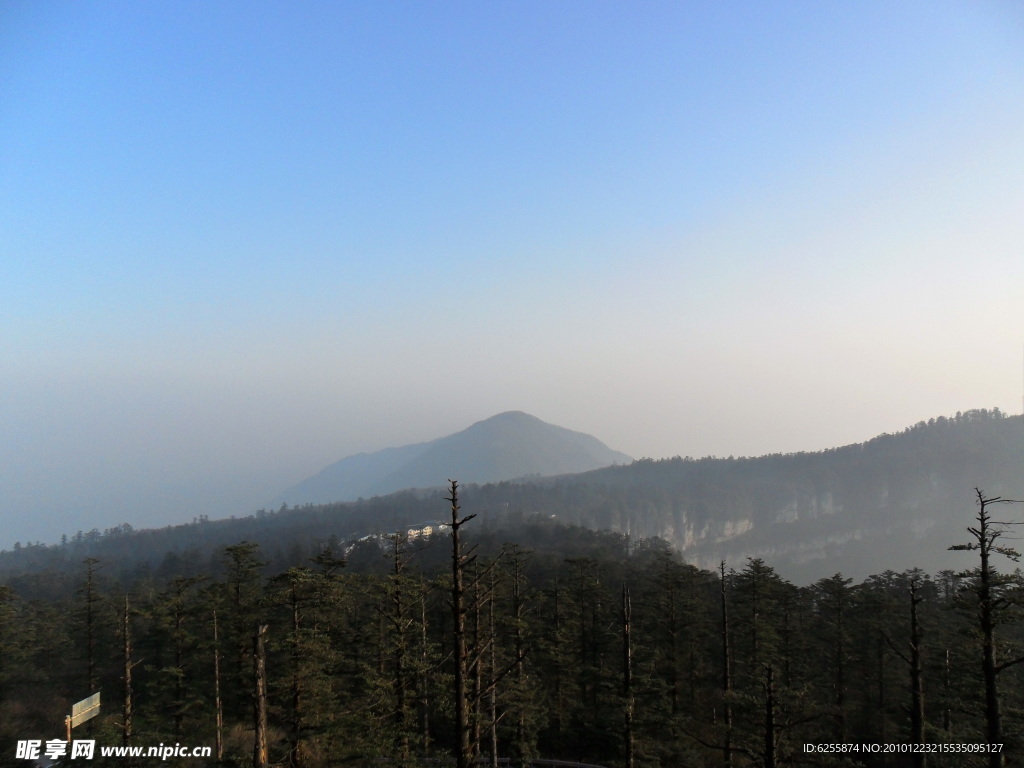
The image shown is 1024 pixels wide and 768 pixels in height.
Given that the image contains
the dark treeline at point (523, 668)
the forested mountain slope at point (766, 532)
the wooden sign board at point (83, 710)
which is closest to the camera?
the wooden sign board at point (83, 710)

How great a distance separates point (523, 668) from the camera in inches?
1373

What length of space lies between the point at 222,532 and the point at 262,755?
189 m

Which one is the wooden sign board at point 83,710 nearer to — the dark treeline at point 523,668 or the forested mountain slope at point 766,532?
the dark treeline at point 523,668

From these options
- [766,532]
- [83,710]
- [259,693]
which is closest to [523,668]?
[83,710]

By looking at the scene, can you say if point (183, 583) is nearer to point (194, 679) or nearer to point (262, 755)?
point (194, 679)

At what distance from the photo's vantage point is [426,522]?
170 m

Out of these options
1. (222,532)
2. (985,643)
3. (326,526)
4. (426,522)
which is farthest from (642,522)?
(985,643)

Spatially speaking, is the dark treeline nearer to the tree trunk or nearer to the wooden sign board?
the wooden sign board

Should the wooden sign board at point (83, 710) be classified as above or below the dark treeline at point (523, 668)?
above

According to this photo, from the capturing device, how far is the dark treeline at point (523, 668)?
20.6 metres

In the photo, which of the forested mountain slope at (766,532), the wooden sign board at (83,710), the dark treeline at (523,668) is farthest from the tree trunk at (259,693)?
the forested mountain slope at (766,532)

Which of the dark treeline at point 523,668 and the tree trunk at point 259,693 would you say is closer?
the tree trunk at point 259,693

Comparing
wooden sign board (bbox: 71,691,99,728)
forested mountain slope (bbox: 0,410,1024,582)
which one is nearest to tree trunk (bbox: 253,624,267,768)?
wooden sign board (bbox: 71,691,99,728)

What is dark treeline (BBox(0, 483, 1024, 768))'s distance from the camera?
67.6 feet
